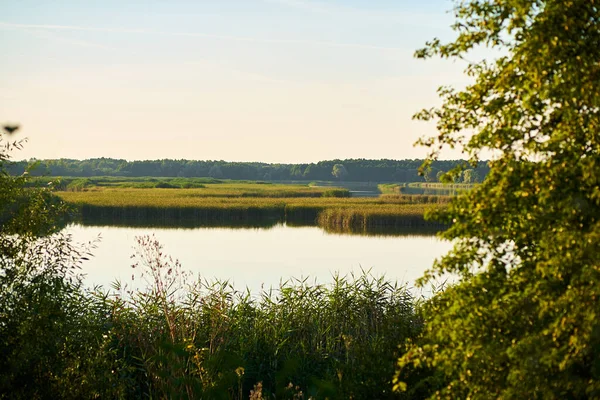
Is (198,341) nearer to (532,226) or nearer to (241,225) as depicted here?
(532,226)

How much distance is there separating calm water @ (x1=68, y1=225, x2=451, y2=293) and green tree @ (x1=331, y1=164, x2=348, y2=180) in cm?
8694

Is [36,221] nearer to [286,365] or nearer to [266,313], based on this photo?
[286,365]

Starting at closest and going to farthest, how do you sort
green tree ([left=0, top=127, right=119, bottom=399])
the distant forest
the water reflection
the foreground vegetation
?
the foreground vegetation → green tree ([left=0, top=127, right=119, bottom=399]) → the water reflection → the distant forest

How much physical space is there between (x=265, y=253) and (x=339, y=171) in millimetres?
97326

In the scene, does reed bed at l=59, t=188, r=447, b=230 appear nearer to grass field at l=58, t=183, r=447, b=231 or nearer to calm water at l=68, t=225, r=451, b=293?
grass field at l=58, t=183, r=447, b=231

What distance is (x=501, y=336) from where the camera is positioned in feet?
13.9

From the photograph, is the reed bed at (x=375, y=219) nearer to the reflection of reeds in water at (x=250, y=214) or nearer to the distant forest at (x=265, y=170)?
the reflection of reeds in water at (x=250, y=214)

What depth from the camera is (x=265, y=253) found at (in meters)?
28.2

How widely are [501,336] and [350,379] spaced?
2485 millimetres

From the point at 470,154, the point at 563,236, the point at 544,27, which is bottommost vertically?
the point at 563,236

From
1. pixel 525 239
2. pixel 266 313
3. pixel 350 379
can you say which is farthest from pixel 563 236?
pixel 266 313

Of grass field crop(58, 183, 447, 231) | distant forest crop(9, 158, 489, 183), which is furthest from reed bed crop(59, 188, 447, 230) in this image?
distant forest crop(9, 158, 489, 183)

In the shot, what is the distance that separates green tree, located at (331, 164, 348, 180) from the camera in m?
125

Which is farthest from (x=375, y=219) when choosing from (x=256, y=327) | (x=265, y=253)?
(x=256, y=327)
